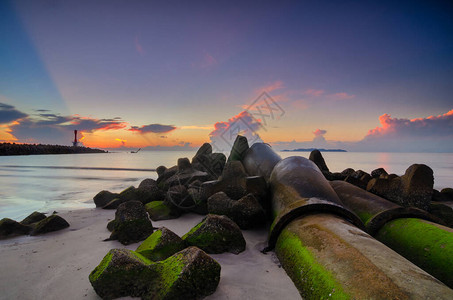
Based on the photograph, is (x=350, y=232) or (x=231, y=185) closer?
(x=350, y=232)

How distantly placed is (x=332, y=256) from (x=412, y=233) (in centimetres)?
149

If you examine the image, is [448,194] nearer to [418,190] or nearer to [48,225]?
[418,190]

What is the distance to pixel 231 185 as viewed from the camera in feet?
16.1

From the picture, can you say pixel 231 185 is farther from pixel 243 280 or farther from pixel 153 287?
pixel 153 287

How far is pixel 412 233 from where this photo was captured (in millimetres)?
2863

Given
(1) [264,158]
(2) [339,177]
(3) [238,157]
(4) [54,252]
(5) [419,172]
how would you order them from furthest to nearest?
(3) [238,157], (1) [264,158], (2) [339,177], (5) [419,172], (4) [54,252]

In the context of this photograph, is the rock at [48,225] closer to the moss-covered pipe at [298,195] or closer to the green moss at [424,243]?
the moss-covered pipe at [298,195]

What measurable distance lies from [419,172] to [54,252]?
582cm

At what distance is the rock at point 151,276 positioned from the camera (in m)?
2.22

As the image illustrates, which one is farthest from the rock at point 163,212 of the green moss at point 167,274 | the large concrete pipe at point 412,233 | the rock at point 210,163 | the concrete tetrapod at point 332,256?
the large concrete pipe at point 412,233

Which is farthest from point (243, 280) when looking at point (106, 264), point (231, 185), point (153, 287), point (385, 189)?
point (385, 189)

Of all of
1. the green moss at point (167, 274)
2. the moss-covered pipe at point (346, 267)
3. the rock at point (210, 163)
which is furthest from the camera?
the rock at point (210, 163)

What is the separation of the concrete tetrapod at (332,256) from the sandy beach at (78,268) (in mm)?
268

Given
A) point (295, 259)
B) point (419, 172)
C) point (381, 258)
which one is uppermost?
point (419, 172)
